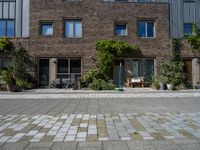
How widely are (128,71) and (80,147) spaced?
1792cm

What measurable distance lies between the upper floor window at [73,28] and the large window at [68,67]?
6.93 ft

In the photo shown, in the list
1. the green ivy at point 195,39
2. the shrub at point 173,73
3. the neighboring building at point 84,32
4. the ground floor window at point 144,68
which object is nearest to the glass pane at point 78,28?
the neighboring building at point 84,32

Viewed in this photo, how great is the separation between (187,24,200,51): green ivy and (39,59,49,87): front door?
1209 centimetres

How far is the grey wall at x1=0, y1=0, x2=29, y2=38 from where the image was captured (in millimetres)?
22391

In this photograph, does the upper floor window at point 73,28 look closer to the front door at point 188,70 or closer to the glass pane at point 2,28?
the glass pane at point 2,28

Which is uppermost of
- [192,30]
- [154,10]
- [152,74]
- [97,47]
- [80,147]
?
[154,10]

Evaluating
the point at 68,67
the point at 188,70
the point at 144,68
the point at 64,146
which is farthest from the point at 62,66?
the point at 64,146

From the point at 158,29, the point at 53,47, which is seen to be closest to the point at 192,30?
the point at 158,29

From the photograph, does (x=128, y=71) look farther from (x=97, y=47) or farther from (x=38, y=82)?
(x=38, y=82)

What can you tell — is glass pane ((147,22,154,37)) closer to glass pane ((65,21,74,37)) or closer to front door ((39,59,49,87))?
glass pane ((65,21,74,37))

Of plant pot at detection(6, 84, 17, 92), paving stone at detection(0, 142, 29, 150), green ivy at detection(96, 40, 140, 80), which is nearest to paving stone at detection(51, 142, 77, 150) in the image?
paving stone at detection(0, 142, 29, 150)

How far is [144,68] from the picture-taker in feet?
74.0

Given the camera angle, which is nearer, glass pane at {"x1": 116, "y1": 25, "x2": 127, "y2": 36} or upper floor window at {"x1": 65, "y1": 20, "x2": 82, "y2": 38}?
upper floor window at {"x1": 65, "y1": 20, "x2": 82, "y2": 38}

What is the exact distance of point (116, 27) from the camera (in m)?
22.8
